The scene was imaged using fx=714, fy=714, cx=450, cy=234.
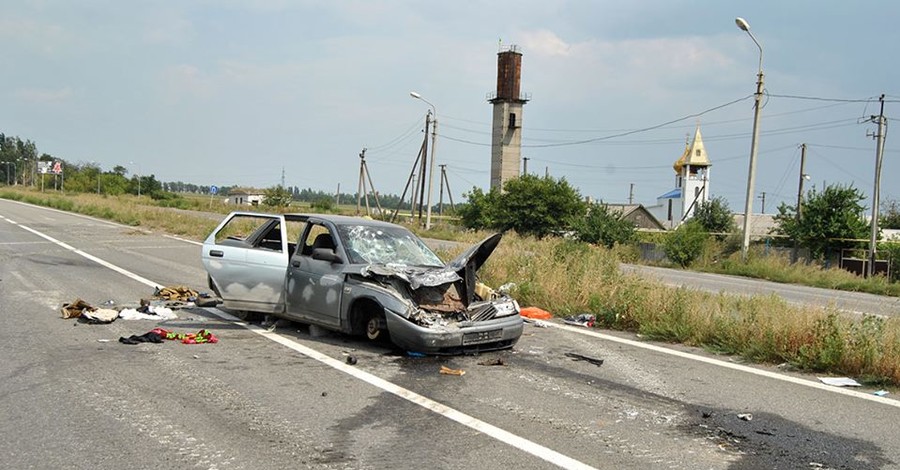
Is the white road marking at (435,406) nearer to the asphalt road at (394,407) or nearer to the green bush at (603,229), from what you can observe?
the asphalt road at (394,407)

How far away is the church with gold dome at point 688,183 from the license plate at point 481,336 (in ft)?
285

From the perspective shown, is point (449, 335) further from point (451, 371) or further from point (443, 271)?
point (443, 271)

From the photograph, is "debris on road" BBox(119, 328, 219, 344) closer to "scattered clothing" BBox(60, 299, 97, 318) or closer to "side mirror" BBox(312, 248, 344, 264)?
"side mirror" BBox(312, 248, 344, 264)

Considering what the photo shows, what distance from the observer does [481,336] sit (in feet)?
25.3

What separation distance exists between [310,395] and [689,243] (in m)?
24.8

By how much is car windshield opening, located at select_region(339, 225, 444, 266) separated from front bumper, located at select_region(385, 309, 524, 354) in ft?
3.90

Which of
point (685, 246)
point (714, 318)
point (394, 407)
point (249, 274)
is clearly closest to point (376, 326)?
point (249, 274)

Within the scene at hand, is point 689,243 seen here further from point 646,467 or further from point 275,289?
point 646,467

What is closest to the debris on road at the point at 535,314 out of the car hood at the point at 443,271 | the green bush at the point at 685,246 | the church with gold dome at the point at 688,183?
the car hood at the point at 443,271

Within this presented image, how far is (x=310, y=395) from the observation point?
241 inches

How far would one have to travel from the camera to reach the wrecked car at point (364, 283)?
301 inches

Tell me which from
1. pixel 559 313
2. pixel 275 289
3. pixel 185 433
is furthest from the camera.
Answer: pixel 559 313

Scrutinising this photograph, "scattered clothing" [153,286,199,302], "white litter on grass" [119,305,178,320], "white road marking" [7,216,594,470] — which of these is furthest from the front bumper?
"scattered clothing" [153,286,199,302]

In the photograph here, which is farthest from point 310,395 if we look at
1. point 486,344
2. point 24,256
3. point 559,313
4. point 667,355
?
point 24,256
